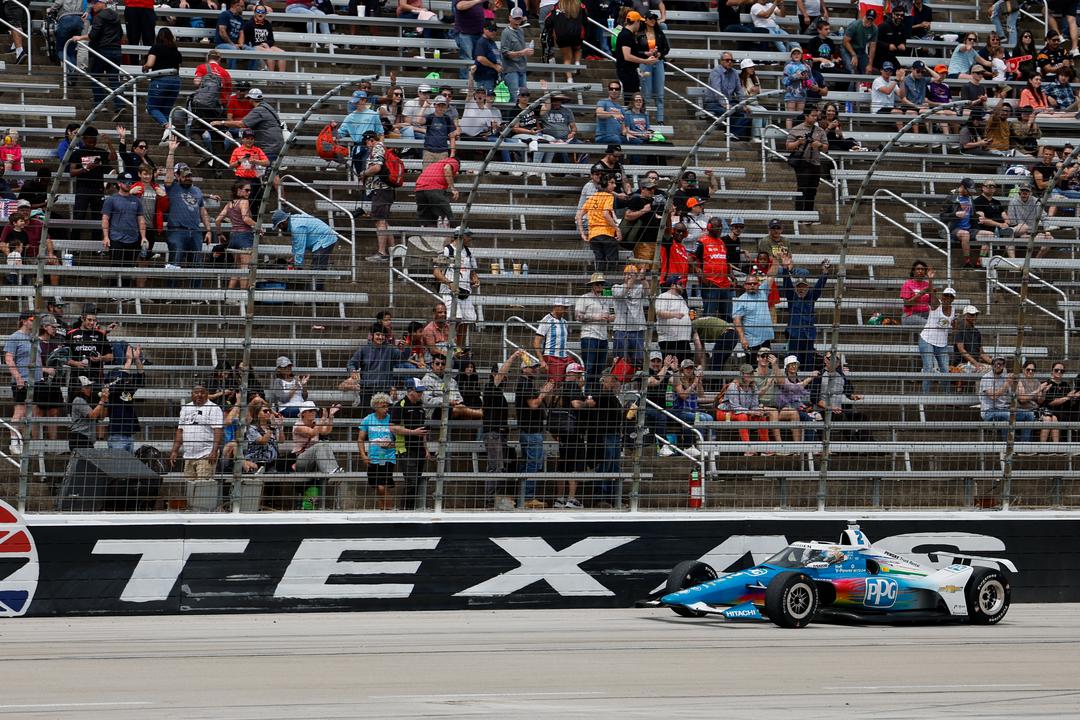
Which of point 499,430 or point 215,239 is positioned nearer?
point 499,430

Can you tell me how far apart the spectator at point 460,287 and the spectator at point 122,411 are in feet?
9.74

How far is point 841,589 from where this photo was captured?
46.0ft

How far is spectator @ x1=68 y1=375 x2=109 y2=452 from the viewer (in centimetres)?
1372

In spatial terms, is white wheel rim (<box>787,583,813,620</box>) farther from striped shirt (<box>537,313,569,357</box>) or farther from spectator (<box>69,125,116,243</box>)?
spectator (<box>69,125,116,243</box>)

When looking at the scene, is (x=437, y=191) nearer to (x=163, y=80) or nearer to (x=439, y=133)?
(x=439, y=133)

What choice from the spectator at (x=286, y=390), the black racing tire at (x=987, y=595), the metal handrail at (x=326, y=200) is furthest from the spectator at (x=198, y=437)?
the black racing tire at (x=987, y=595)

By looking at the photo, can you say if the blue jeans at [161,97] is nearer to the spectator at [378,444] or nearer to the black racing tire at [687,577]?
Answer: the spectator at [378,444]

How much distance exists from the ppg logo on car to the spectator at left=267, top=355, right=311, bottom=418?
18.4ft

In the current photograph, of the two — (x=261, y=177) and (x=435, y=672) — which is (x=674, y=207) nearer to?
(x=261, y=177)

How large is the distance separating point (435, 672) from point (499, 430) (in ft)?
13.5

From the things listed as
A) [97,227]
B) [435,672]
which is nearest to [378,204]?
[97,227]

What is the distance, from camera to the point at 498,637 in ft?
42.1

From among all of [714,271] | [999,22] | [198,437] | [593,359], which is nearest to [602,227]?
[714,271]

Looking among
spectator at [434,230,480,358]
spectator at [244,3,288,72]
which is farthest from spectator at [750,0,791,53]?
spectator at [434,230,480,358]
